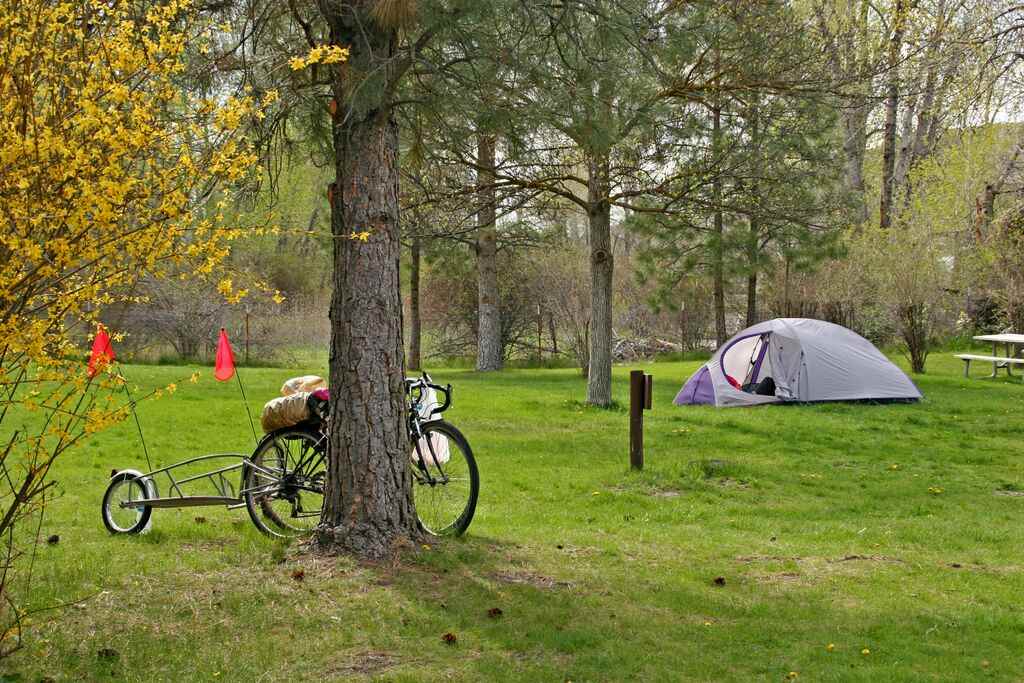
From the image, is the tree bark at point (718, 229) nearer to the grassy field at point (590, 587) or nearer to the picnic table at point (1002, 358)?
the grassy field at point (590, 587)

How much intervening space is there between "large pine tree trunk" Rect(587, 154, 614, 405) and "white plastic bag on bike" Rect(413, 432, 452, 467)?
7931 millimetres

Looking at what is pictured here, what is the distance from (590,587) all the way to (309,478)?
5.92 feet

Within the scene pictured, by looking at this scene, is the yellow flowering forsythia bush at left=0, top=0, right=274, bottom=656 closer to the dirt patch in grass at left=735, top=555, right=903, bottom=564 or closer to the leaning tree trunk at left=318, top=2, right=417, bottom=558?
the leaning tree trunk at left=318, top=2, right=417, bottom=558

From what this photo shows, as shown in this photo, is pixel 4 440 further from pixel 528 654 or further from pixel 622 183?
pixel 622 183

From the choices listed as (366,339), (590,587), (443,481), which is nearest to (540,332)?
(443,481)

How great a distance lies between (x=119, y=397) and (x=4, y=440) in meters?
4.51

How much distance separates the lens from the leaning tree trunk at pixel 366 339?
536cm

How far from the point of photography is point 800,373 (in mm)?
15570

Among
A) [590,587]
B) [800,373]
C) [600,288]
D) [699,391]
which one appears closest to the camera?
[590,587]

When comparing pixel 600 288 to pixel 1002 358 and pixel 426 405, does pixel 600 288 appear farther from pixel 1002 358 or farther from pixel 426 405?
pixel 1002 358

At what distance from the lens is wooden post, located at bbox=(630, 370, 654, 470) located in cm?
901

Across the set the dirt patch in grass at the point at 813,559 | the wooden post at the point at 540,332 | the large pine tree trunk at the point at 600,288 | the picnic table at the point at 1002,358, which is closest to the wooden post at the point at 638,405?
the dirt patch in grass at the point at 813,559

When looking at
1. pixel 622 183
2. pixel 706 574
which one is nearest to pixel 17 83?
pixel 706 574

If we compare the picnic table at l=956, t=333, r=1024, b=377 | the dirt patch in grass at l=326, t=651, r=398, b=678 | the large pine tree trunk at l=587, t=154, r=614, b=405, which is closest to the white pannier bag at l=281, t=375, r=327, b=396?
the dirt patch in grass at l=326, t=651, r=398, b=678
